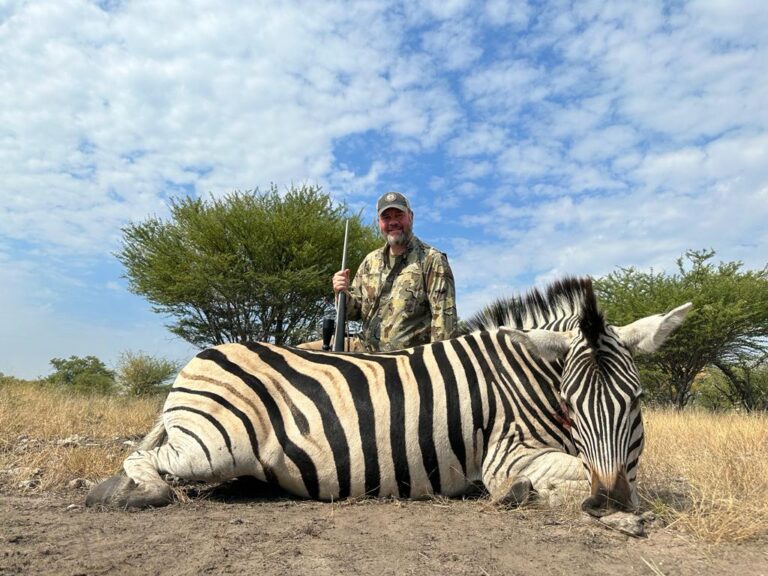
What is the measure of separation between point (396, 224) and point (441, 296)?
82 cm

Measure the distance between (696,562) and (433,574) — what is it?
97 centimetres

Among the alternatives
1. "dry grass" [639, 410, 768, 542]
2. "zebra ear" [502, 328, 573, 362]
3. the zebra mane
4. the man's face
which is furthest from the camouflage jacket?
"dry grass" [639, 410, 768, 542]

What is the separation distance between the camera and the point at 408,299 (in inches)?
184

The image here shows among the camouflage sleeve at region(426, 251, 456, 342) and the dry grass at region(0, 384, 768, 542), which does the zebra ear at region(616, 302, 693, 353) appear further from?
the camouflage sleeve at region(426, 251, 456, 342)

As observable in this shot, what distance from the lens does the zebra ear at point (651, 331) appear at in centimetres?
263

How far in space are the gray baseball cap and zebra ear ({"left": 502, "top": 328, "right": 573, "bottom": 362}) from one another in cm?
232

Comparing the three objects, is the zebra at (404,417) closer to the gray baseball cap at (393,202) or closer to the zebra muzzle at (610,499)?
the zebra muzzle at (610,499)

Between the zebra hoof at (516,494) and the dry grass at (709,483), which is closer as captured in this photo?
the dry grass at (709,483)

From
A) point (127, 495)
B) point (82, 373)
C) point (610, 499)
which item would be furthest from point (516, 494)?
point (82, 373)

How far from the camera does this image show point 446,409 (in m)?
3.07

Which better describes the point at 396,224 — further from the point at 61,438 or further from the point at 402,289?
the point at 61,438

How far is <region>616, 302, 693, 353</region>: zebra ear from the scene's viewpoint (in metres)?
2.63

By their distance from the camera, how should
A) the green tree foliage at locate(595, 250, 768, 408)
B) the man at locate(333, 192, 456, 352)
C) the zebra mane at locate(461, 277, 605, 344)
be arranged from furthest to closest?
the green tree foliage at locate(595, 250, 768, 408)
the man at locate(333, 192, 456, 352)
the zebra mane at locate(461, 277, 605, 344)

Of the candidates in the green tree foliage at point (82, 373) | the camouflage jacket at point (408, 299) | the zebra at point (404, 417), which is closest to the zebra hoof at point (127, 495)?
the zebra at point (404, 417)
